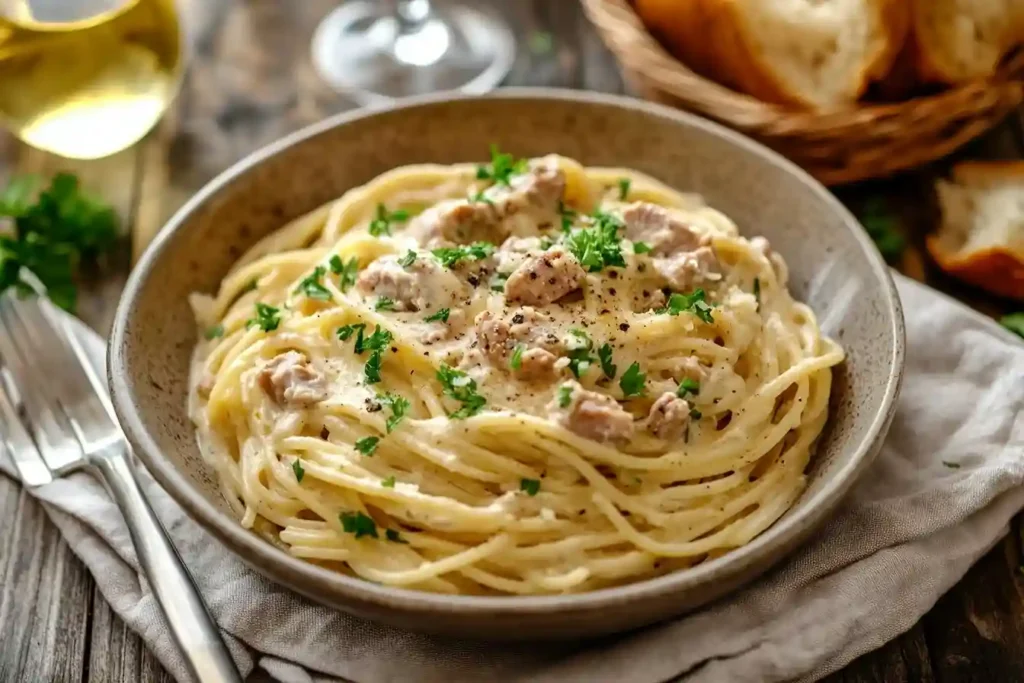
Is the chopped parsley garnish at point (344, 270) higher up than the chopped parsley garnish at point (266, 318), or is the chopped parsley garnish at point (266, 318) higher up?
the chopped parsley garnish at point (344, 270)

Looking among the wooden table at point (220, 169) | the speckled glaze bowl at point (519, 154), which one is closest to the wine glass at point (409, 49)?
the wooden table at point (220, 169)

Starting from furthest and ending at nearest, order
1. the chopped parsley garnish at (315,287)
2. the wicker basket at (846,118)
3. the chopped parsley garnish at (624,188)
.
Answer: the wicker basket at (846,118), the chopped parsley garnish at (624,188), the chopped parsley garnish at (315,287)

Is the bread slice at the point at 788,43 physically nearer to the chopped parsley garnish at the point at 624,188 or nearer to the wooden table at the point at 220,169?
the wooden table at the point at 220,169

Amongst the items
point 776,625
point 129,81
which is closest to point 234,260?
point 129,81

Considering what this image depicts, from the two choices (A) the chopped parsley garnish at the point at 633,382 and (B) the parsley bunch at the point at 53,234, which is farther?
(B) the parsley bunch at the point at 53,234

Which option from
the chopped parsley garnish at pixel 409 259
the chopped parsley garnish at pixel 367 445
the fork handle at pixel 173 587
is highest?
the chopped parsley garnish at pixel 409 259

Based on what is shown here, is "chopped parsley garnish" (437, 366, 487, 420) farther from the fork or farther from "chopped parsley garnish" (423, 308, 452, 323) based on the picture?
the fork

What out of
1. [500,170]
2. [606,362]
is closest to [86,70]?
[500,170]
